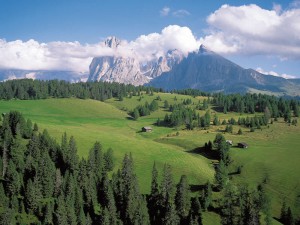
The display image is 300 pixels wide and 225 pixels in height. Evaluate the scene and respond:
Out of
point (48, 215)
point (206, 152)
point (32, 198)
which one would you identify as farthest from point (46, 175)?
point (206, 152)

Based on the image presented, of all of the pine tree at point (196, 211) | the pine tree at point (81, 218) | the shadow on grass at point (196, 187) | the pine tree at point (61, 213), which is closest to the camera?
the pine tree at point (61, 213)

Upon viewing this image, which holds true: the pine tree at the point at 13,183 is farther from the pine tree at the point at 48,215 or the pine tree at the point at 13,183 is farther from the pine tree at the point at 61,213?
the pine tree at the point at 61,213

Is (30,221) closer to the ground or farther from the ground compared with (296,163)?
closer to the ground

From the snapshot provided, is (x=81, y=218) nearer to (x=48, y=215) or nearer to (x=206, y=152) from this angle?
(x=48, y=215)

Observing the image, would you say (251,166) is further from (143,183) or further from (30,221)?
(30,221)

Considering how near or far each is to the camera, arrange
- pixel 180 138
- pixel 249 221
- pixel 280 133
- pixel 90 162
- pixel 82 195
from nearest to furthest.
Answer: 1. pixel 249 221
2. pixel 82 195
3. pixel 90 162
4. pixel 180 138
5. pixel 280 133

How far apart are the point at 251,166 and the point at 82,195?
69707 millimetres

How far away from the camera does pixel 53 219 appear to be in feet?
283

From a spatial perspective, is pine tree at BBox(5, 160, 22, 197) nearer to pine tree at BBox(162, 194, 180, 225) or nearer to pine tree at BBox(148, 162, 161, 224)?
pine tree at BBox(148, 162, 161, 224)

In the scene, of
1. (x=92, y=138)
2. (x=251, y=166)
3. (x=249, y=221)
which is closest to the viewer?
(x=249, y=221)

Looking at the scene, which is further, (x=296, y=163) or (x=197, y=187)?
(x=296, y=163)

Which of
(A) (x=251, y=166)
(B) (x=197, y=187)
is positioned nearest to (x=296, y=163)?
(A) (x=251, y=166)

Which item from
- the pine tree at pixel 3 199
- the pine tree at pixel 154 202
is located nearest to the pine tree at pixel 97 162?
the pine tree at pixel 154 202

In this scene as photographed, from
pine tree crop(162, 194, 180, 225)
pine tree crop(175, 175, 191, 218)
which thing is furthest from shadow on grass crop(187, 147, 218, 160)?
pine tree crop(162, 194, 180, 225)
